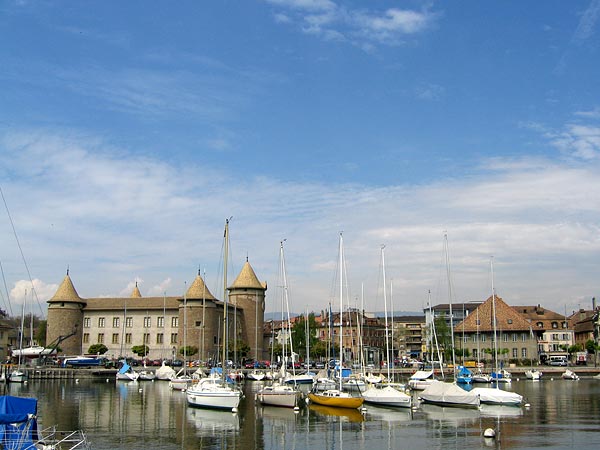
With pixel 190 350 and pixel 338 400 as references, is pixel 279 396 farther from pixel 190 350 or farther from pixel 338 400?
pixel 190 350

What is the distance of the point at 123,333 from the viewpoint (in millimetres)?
109750

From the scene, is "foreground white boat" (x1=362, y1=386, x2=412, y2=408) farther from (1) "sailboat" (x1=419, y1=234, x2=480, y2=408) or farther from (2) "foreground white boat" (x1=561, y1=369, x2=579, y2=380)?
(2) "foreground white boat" (x1=561, y1=369, x2=579, y2=380)

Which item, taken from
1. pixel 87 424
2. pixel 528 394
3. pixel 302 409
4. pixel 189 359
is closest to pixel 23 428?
pixel 87 424

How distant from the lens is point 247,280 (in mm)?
119188

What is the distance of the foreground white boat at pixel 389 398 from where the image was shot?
44562 millimetres

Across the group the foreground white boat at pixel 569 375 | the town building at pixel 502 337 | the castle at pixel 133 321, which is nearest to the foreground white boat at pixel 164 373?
the castle at pixel 133 321

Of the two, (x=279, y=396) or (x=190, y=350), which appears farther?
(x=190, y=350)

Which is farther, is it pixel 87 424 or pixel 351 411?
pixel 351 411

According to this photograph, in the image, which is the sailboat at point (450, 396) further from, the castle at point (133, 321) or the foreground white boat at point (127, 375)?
the castle at point (133, 321)

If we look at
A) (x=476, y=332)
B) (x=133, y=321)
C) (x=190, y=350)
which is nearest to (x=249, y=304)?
(x=190, y=350)

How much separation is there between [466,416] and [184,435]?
59.9 feet

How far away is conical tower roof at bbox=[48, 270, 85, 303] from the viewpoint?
112312mm

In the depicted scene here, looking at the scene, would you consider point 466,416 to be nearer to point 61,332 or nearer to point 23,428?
point 23,428

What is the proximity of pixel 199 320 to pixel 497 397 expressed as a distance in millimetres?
64864
